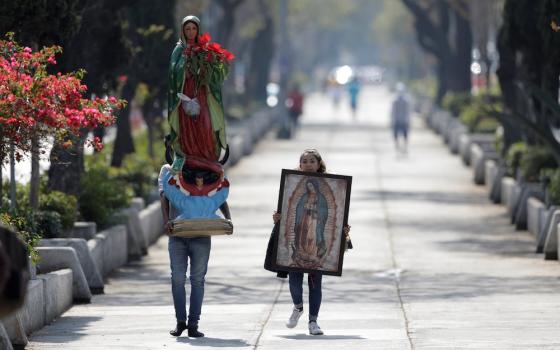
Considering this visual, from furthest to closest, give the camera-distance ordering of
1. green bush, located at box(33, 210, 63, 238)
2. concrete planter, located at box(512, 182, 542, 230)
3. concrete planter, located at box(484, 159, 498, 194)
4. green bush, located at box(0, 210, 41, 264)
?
concrete planter, located at box(484, 159, 498, 194)
concrete planter, located at box(512, 182, 542, 230)
green bush, located at box(33, 210, 63, 238)
green bush, located at box(0, 210, 41, 264)

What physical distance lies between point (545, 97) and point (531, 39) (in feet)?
15.6

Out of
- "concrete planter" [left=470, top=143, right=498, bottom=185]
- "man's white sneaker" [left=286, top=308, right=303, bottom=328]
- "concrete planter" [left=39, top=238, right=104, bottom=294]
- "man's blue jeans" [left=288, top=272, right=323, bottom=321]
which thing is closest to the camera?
"man's blue jeans" [left=288, top=272, right=323, bottom=321]

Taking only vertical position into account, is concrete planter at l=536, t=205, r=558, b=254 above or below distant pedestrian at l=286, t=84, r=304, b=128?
below

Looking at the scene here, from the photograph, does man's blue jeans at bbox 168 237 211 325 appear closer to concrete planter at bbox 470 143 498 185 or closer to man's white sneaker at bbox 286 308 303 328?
man's white sneaker at bbox 286 308 303 328

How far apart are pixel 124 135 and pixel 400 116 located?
16.8 metres

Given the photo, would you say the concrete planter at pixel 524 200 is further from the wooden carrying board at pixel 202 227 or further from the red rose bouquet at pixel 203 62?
the wooden carrying board at pixel 202 227

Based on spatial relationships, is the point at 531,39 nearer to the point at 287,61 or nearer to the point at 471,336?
the point at 471,336

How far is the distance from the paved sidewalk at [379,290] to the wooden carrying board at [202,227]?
32.4 inches

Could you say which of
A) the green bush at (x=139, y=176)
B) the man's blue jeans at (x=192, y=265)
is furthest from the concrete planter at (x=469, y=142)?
the man's blue jeans at (x=192, y=265)

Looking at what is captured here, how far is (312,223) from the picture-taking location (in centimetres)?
1364

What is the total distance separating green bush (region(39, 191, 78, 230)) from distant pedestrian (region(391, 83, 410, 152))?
25179 millimetres

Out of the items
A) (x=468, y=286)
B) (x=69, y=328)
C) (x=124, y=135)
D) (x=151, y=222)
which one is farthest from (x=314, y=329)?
(x=124, y=135)

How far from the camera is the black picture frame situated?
44.3 feet

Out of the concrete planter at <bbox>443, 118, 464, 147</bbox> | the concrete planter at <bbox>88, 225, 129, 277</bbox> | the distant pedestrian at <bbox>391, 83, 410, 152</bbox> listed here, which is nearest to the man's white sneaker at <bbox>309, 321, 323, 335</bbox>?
the concrete planter at <bbox>88, 225, 129, 277</bbox>
